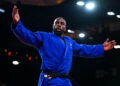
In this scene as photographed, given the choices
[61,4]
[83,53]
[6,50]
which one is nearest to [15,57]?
[6,50]

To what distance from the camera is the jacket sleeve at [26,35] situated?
1639mm

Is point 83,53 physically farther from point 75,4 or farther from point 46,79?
point 75,4

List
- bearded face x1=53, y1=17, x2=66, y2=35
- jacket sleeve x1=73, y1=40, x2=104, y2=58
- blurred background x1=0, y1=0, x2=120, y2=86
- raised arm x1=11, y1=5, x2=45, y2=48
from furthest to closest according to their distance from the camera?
1. blurred background x1=0, y1=0, x2=120, y2=86
2. jacket sleeve x1=73, y1=40, x2=104, y2=58
3. bearded face x1=53, y1=17, x2=66, y2=35
4. raised arm x1=11, y1=5, x2=45, y2=48

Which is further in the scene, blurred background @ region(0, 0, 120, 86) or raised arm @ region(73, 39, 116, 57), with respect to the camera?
blurred background @ region(0, 0, 120, 86)

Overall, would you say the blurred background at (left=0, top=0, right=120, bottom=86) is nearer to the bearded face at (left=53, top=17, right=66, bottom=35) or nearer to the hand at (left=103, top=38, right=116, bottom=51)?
the hand at (left=103, top=38, right=116, bottom=51)

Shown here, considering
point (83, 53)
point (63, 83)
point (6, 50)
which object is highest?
point (83, 53)

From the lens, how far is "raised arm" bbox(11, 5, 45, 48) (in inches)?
64.0

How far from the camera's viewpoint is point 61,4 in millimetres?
5605

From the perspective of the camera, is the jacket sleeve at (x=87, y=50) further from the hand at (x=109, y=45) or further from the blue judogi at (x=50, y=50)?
the blue judogi at (x=50, y=50)

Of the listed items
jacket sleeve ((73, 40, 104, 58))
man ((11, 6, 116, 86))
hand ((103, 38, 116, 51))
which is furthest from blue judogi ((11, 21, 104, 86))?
hand ((103, 38, 116, 51))

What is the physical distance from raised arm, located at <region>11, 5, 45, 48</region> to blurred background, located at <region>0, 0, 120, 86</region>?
9.61 ft

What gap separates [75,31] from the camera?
6.09 m

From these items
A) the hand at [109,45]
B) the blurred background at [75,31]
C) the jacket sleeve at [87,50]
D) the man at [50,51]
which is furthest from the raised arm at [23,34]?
the blurred background at [75,31]

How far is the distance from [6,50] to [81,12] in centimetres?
300
